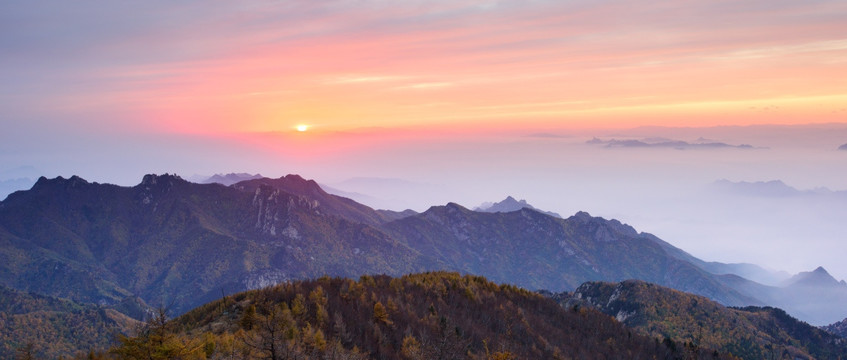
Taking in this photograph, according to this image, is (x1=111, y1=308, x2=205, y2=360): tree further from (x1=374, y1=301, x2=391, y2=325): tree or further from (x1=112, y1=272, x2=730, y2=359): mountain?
(x1=374, y1=301, x2=391, y2=325): tree

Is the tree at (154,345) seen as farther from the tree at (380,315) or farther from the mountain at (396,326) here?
the tree at (380,315)

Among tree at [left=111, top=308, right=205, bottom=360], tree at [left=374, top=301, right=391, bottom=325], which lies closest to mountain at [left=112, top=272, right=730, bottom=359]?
tree at [left=111, top=308, right=205, bottom=360]

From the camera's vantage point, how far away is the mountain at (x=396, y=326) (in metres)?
56.5

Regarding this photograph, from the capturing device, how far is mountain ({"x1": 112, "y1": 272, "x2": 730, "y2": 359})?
56500 millimetres

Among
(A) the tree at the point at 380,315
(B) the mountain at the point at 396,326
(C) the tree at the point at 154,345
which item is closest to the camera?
(C) the tree at the point at 154,345

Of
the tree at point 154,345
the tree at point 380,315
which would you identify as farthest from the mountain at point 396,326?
the tree at point 380,315

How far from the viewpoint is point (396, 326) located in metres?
95.9

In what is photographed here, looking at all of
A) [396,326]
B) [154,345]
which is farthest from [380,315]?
[154,345]

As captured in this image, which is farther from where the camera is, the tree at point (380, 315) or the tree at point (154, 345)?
the tree at point (380, 315)

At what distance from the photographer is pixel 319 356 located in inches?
2432

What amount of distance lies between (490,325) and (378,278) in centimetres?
3392

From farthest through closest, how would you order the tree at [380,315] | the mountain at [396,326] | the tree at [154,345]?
the tree at [380,315]
the mountain at [396,326]
the tree at [154,345]

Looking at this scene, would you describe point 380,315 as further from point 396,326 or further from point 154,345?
point 154,345

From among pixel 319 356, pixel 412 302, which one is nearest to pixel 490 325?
pixel 412 302
